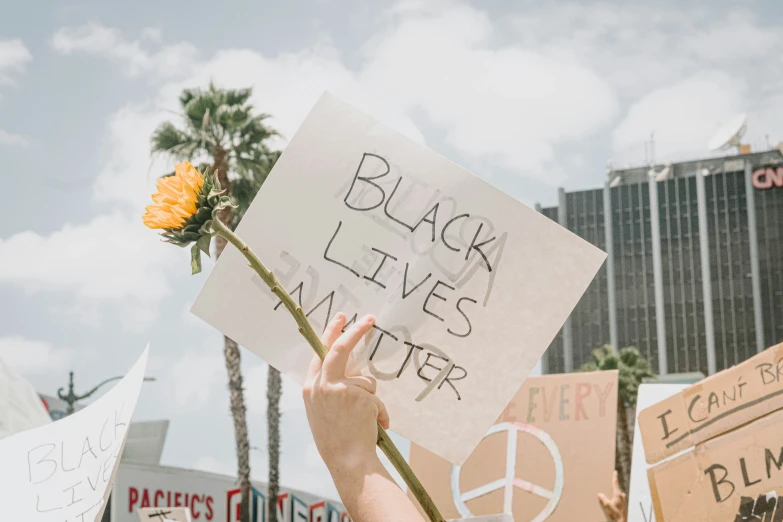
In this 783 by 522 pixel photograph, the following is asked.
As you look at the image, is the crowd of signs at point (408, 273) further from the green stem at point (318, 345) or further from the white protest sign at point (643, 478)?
the white protest sign at point (643, 478)

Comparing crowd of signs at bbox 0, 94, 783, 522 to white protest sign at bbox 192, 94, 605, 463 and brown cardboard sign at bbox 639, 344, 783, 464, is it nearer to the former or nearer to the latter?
white protest sign at bbox 192, 94, 605, 463

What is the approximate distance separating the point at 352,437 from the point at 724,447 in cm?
232

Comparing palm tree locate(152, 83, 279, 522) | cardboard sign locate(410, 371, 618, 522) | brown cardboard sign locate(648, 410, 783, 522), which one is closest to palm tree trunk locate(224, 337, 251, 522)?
palm tree locate(152, 83, 279, 522)

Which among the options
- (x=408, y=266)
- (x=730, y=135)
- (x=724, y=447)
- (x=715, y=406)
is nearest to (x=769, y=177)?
(x=730, y=135)

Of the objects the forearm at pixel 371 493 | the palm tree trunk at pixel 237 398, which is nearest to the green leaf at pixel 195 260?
the forearm at pixel 371 493

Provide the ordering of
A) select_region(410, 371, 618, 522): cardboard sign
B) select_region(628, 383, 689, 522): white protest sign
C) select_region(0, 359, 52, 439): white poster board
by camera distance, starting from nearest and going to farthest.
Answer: select_region(628, 383, 689, 522): white protest sign → select_region(410, 371, 618, 522): cardboard sign → select_region(0, 359, 52, 439): white poster board

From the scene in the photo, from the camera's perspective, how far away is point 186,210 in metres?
1.89

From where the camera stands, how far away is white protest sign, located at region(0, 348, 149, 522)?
3275 mm

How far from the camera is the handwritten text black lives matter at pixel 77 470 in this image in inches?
128

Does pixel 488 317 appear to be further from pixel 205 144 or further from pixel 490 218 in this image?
pixel 205 144

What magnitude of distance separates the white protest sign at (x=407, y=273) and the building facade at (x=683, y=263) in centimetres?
5585

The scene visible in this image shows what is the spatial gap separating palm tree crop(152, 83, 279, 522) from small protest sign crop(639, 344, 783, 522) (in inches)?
660

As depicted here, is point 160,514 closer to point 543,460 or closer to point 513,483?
point 513,483

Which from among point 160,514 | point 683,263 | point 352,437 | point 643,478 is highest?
point 683,263
